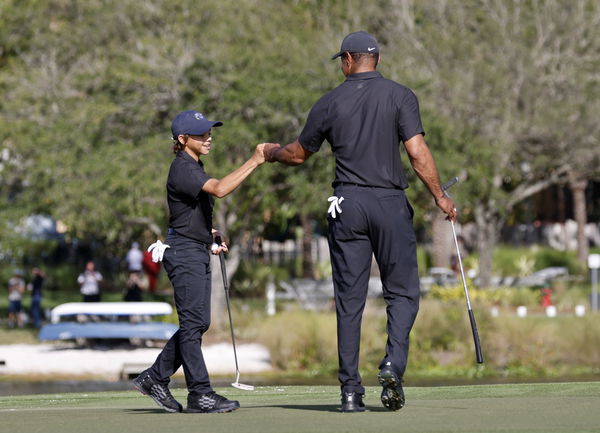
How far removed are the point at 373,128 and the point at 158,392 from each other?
1.99 meters

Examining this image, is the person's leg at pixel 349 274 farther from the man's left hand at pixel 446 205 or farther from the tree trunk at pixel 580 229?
the tree trunk at pixel 580 229

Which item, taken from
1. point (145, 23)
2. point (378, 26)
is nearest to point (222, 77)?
point (145, 23)

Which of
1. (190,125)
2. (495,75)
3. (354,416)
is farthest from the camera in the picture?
(495,75)

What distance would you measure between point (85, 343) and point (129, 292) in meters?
3.56

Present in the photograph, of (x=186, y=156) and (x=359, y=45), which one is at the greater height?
(x=359, y=45)

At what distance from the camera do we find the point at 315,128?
7703 millimetres

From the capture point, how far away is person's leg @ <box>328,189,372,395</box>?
757 cm

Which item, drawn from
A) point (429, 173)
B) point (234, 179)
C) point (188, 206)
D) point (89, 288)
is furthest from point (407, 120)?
point (89, 288)

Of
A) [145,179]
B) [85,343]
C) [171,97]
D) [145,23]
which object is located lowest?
[85,343]

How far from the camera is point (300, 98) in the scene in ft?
79.0

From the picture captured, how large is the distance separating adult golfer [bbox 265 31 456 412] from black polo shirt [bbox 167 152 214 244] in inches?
27.5

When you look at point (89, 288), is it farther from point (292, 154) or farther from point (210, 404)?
point (292, 154)

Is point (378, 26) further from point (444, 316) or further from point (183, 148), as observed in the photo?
point (183, 148)

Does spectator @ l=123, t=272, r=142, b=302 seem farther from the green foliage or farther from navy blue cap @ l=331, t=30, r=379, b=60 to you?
navy blue cap @ l=331, t=30, r=379, b=60
